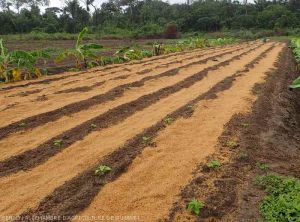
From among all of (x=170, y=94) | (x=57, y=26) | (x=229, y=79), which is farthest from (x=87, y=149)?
(x=57, y=26)

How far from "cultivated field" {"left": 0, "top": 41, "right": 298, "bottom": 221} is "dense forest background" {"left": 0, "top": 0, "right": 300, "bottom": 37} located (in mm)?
39044

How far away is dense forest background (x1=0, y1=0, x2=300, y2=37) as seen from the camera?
4866 cm

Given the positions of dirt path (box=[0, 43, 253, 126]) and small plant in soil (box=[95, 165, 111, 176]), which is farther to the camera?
dirt path (box=[0, 43, 253, 126])

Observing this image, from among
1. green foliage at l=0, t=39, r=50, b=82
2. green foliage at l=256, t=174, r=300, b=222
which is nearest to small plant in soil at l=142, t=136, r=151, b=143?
green foliage at l=256, t=174, r=300, b=222

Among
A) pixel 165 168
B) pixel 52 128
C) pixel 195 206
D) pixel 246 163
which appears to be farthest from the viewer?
pixel 52 128

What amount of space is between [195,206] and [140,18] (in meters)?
61.6

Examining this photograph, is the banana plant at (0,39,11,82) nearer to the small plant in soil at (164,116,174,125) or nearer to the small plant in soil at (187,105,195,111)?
the small plant in soil at (187,105,195,111)

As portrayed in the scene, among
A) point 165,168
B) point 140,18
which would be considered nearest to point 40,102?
point 165,168

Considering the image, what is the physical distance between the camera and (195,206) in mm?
4211

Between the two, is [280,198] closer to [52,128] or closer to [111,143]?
[111,143]

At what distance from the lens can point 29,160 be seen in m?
5.50

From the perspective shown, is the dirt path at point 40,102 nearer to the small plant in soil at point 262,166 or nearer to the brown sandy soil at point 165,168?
the brown sandy soil at point 165,168

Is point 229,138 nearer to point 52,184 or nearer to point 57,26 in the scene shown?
point 52,184

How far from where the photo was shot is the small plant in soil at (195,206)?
4.17 meters
